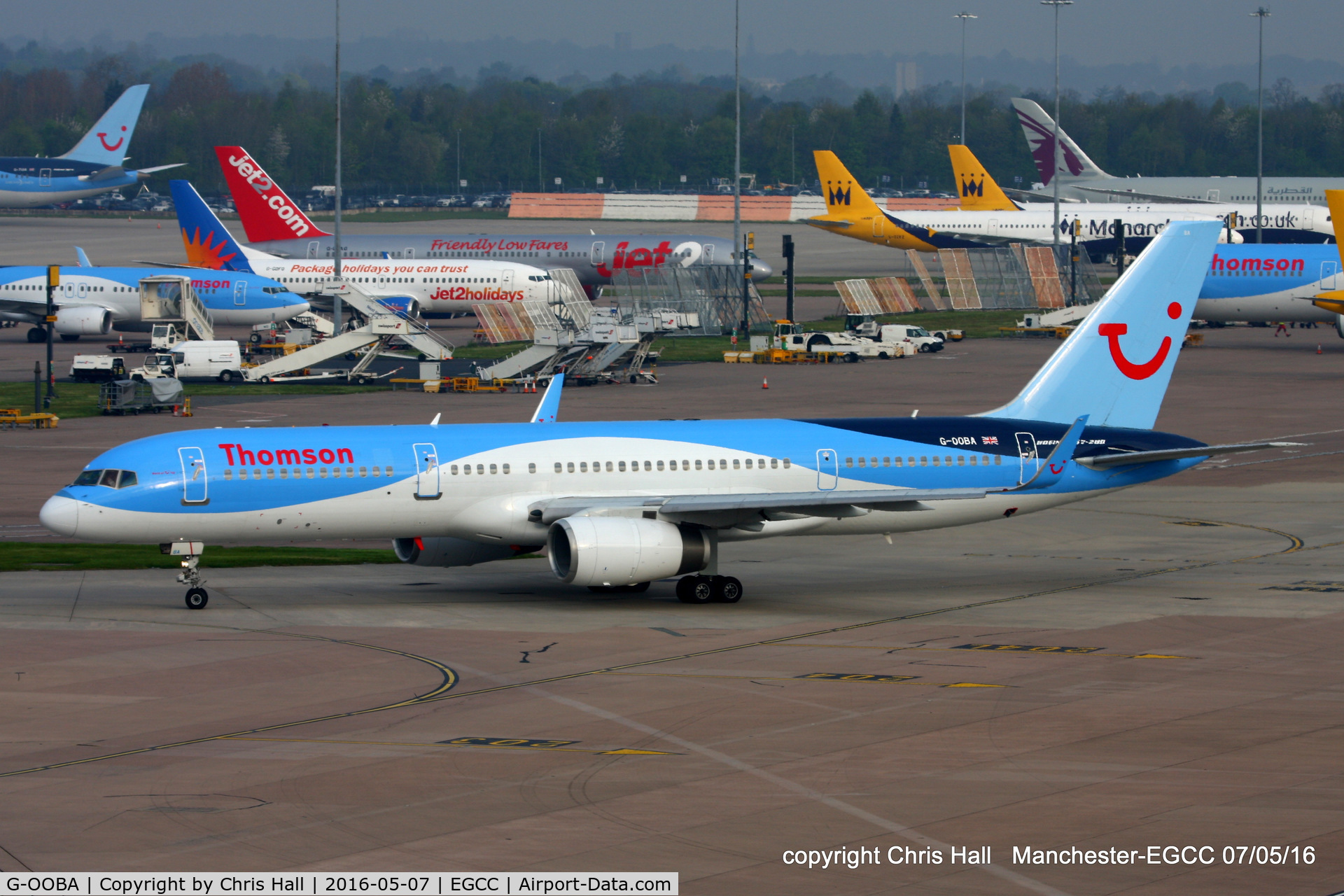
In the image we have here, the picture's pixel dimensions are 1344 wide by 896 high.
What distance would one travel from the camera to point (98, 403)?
73438 millimetres

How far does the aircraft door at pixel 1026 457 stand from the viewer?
39.2 m

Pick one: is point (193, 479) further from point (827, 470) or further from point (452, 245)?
point (452, 245)

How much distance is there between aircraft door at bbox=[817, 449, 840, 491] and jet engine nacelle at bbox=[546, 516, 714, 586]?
389cm

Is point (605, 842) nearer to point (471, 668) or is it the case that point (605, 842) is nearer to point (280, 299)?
point (471, 668)

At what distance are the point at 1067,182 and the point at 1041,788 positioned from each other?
172 metres

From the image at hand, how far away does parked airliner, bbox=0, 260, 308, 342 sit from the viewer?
99.2 metres

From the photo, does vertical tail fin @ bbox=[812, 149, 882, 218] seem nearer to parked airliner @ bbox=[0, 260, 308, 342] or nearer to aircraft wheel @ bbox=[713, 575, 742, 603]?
parked airliner @ bbox=[0, 260, 308, 342]

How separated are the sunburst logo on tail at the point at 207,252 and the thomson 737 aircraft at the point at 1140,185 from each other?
97.2 metres

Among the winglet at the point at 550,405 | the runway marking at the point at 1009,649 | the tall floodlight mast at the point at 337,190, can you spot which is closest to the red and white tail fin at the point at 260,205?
the tall floodlight mast at the point at 337,190

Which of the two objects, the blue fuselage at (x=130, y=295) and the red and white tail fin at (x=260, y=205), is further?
the red and white tail fin at (x=260, y=205)

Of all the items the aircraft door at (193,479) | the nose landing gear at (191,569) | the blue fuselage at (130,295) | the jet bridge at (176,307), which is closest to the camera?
the aircraft door at (193,479)

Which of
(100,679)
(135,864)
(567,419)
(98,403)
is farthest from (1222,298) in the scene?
(135,864)

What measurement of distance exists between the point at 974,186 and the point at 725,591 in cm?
12703

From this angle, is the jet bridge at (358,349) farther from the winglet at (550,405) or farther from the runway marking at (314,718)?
the runway marking at (314,718)
